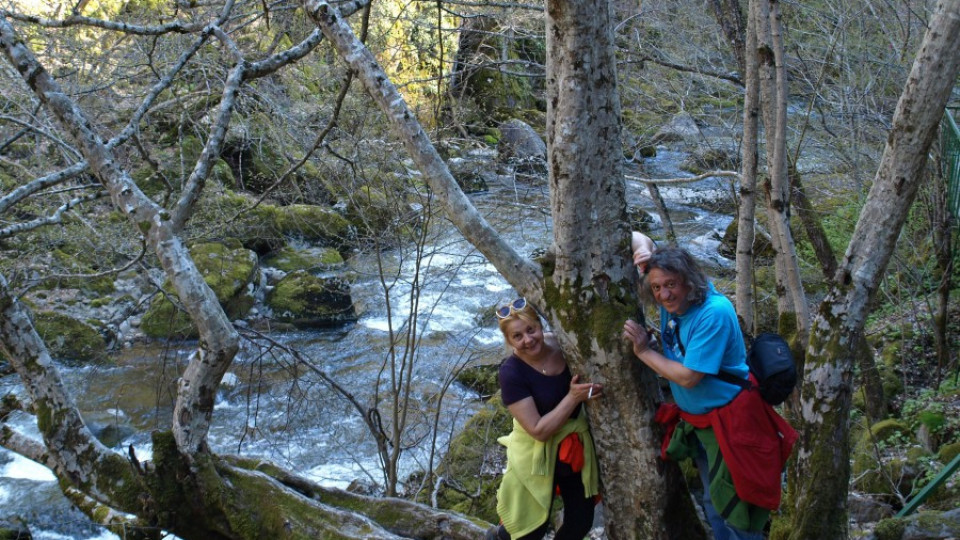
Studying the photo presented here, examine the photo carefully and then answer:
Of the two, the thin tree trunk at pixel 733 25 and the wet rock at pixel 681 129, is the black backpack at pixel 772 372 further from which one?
the wet rock at pixel 681 129

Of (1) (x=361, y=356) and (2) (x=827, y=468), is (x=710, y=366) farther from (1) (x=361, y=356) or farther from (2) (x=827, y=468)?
(1) (x=361, y=356)

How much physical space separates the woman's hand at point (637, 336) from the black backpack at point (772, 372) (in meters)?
0.34

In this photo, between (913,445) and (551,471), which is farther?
(913,445)

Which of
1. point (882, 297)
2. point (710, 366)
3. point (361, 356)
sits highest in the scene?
point (710, 366)

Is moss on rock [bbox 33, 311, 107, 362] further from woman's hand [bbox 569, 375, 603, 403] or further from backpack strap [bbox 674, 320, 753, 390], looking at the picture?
backpack strap [bbox 674, 320, 753, 390]

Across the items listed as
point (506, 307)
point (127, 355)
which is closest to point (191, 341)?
point (127, 355)

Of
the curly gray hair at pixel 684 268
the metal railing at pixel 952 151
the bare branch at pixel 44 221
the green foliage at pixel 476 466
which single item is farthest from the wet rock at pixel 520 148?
the curly gray hair at pixel 684 268

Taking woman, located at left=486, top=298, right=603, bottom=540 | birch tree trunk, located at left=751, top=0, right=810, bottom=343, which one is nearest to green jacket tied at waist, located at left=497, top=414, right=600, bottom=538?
woman, located at left=486, top=298, right=603, bottom=540

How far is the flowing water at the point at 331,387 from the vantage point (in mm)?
7262

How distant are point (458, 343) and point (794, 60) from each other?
5678 mm

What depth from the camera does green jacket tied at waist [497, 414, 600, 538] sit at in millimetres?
3240

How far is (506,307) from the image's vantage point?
3.24 meters

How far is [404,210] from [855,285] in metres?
4.79

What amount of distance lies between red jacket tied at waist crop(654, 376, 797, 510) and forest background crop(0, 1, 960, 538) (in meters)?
0.27
